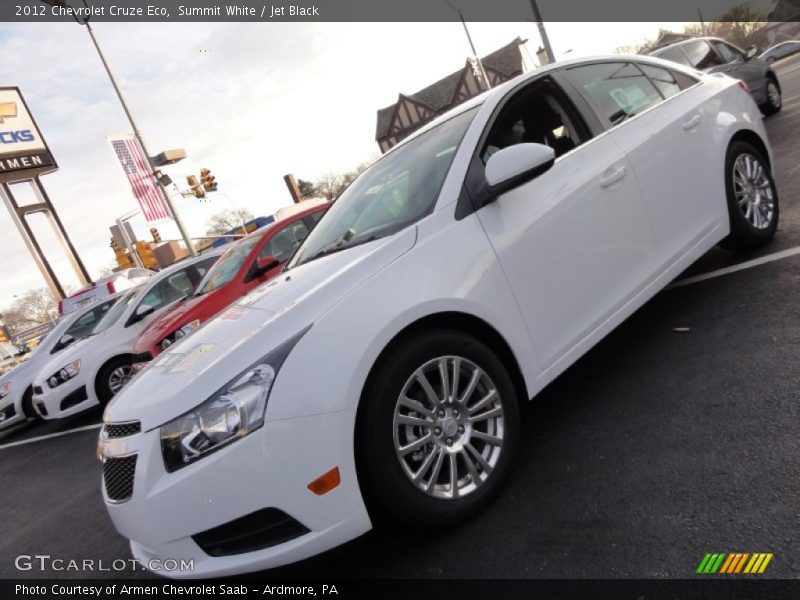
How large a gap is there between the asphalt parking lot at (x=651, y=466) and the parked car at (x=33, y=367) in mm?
6627

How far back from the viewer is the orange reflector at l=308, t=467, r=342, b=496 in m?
2.03

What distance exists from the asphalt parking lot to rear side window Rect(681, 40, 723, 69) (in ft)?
20.5

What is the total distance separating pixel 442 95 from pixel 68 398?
65714 mm

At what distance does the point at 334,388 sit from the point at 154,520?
0.80 metres

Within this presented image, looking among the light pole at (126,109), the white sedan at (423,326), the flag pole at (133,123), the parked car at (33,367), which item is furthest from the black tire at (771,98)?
the light pole at (126,109)

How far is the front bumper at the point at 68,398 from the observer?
8.09 meters

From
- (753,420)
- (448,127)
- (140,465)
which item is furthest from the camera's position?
(448,127)

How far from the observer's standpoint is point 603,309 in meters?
3.00

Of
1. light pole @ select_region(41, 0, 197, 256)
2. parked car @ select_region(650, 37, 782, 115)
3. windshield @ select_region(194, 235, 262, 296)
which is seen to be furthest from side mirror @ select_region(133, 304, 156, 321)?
light pole @ select_region(41, 0, 197, 256)

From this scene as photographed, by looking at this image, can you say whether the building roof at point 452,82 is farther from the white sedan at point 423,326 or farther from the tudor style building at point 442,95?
the white sedan at point 423,326

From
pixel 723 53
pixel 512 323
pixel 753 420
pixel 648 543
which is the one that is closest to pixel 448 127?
pixel 512 323

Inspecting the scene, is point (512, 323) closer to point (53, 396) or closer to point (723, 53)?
point (53, 396)

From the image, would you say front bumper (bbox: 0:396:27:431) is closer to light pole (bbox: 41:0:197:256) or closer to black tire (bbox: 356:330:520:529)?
black tire (bbox: 356:330:520:529)

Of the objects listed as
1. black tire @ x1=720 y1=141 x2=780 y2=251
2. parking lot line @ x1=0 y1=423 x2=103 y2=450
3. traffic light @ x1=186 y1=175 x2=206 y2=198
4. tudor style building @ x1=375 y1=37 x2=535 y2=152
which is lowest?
parking lot line @ x1=0 y1=423 x2=103 y2=450
